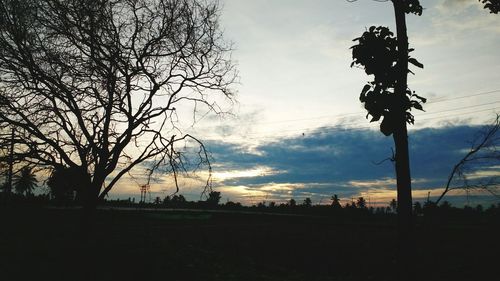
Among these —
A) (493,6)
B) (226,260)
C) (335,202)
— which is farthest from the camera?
(335,202)

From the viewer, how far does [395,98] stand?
311 inches

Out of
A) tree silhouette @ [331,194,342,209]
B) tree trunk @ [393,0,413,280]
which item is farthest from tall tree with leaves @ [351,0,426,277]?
tree silhouette @ [331,194,342,209]

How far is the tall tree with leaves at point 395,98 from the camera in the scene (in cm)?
791

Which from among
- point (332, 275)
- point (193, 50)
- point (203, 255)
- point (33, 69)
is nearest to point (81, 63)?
point (33, 69)

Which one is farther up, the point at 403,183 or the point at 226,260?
the point at 403,183

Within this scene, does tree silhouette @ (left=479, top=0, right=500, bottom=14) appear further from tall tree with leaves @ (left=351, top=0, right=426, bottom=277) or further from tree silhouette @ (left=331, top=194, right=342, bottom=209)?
tree silhouette @ (left=331, top=194, right=342, bottom=209)

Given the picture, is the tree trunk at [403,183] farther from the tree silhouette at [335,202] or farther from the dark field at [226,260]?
the tree silhouette at [335,202]

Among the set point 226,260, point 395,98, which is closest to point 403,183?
point 395,98

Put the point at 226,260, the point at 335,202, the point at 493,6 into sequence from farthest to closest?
the point at 335,202 < the point at 226,260 < the point at 493,6

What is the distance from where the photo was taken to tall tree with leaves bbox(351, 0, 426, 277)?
7914 mm

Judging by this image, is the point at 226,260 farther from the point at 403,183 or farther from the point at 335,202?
the point at 335,202

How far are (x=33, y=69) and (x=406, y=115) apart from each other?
11.0 meters

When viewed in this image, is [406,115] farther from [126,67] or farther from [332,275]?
[126,67]

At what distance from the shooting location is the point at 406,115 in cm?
A: 815
